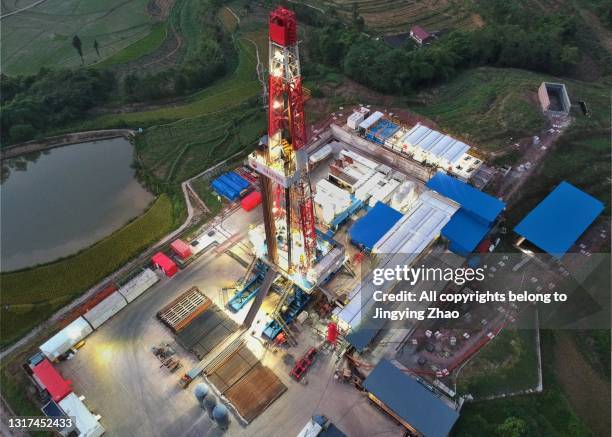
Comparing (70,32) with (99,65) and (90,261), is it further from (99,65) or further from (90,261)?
(90,261)

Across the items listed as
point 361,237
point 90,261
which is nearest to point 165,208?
point 90,261

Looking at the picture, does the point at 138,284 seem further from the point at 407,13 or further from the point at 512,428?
the point at 407,13

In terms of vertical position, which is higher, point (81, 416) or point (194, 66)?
point (194, 66)

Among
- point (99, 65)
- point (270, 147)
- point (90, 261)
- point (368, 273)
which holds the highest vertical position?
point (99, 65)

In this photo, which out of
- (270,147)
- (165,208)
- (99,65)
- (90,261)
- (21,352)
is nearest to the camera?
(270,147)

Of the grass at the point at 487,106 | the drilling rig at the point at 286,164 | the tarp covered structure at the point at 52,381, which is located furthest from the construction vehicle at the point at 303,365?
the grass at the point at 487,106

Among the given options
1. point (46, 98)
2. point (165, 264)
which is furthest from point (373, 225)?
point (46, 98)
